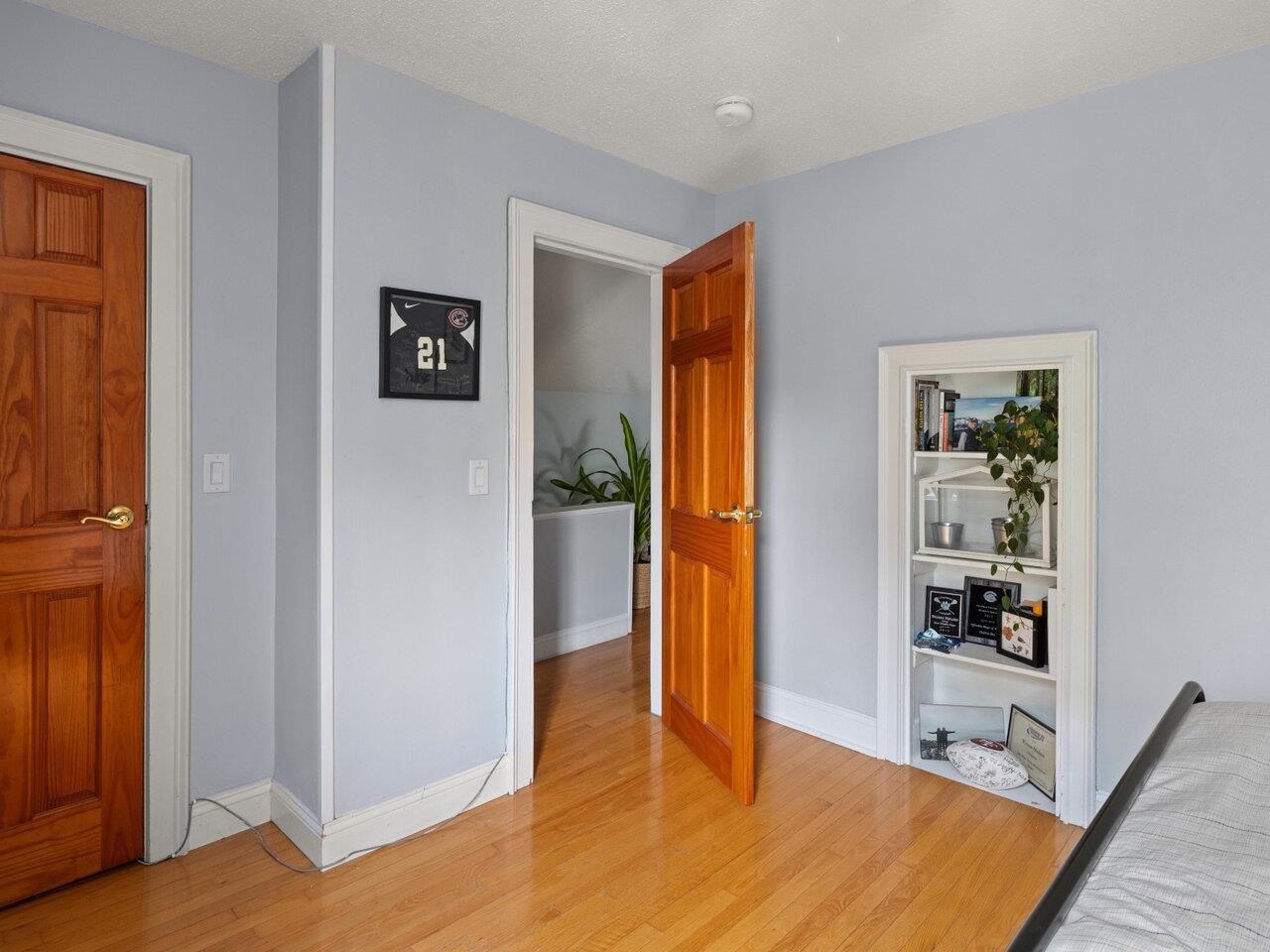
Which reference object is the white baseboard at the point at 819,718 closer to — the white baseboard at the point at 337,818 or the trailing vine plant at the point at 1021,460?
the trailing vine plant at the point at 1021,460

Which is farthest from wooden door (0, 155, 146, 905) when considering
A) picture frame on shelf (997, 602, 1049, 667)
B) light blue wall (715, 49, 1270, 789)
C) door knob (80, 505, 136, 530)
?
picture frame on shelf (997, 602, 1049, 667)

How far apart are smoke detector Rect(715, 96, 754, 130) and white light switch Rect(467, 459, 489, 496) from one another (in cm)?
137

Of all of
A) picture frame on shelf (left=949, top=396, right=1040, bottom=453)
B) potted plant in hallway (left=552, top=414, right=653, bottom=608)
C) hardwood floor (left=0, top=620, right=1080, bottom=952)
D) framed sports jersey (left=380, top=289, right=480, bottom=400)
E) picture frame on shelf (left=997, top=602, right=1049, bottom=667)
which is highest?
framed sports jersey (left=380, top=289, right=480, bottom=400)

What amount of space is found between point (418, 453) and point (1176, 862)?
2036 mm

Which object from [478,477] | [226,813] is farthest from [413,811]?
[478,477]

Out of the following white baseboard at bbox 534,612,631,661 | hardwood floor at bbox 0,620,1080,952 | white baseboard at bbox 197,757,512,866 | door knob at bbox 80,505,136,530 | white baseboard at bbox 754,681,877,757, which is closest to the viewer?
hardwood floor at bbox 0,620,1080,952

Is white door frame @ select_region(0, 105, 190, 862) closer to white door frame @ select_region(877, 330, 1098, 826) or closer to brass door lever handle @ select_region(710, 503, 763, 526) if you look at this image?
brass door lever handle @ select_region(710, 503, 763, 526)

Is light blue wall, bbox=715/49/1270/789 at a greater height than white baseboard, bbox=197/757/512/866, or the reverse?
Answer: light blue wall, bbox=715/49/1270/789

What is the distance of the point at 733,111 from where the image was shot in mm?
2424

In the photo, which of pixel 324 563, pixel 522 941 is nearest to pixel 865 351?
pixel 324 563

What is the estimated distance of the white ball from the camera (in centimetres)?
260

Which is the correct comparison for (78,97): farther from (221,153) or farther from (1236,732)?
(1236,732)

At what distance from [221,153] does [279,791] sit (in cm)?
197

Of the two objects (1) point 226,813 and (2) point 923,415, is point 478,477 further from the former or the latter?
(2) point 923,415
